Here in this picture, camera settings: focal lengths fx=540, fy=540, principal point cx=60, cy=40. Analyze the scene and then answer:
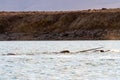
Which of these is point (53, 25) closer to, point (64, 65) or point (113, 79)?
point (64, 65)

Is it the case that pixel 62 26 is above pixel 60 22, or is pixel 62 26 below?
below

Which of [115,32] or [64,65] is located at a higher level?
[64,65]

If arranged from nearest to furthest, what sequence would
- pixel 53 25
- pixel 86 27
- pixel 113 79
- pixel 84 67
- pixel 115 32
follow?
1. pixel 113 79
2. pixel 84 67
3. pixel 115 32
4. pixel 86 27
5. pixel 53 25

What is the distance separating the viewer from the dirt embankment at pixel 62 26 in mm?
118131

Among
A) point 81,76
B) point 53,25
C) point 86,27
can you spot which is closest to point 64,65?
point 81,76

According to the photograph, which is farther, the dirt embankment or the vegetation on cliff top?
the vegetation on cliff top

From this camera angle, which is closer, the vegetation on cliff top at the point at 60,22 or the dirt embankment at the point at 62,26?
the dirt embankment at the point at 62,26

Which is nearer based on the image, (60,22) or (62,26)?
(62,26)

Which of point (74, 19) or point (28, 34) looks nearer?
point (28, 34)

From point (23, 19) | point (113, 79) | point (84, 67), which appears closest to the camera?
point (113, 79)

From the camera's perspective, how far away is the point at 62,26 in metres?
135

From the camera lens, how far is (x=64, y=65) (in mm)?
39250

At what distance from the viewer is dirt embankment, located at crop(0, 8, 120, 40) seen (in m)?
118

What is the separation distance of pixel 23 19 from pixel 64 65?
11137 cm
